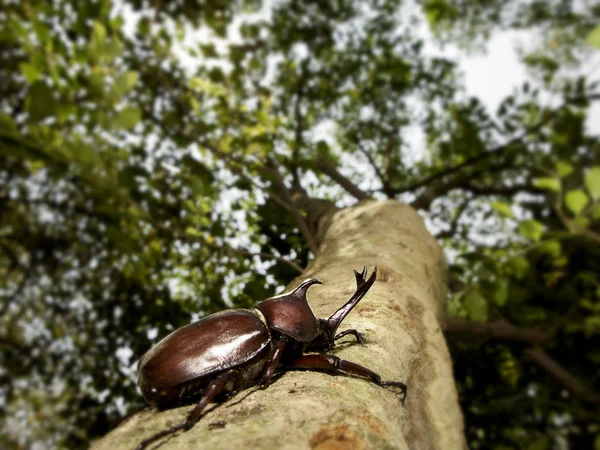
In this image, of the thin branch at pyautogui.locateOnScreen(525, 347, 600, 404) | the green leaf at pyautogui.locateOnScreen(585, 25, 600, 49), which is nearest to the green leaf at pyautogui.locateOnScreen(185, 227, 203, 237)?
the green leaf at pyautogui.locateOnScreen(585, 25, 600, 49)

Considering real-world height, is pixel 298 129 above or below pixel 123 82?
below

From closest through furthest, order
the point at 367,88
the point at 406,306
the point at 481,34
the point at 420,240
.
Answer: the point at 406,306
the point at 420,240
the point at 367,88
the point at 481,34

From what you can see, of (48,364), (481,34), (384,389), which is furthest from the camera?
(481,34)

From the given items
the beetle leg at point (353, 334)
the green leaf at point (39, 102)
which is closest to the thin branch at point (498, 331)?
the beetle leg at point (353, 334)

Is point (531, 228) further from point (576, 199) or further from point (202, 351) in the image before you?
point (202, 351)

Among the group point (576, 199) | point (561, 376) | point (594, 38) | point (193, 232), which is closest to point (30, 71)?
point (193, 232)

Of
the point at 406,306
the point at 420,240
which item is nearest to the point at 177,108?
the point at 420,240

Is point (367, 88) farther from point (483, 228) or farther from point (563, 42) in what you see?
point (563, 42)

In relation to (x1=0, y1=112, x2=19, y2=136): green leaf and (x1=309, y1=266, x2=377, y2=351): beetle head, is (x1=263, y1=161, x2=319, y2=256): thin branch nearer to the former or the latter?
(x1=309, y1=266, x2=377, y2=351): beetle head
